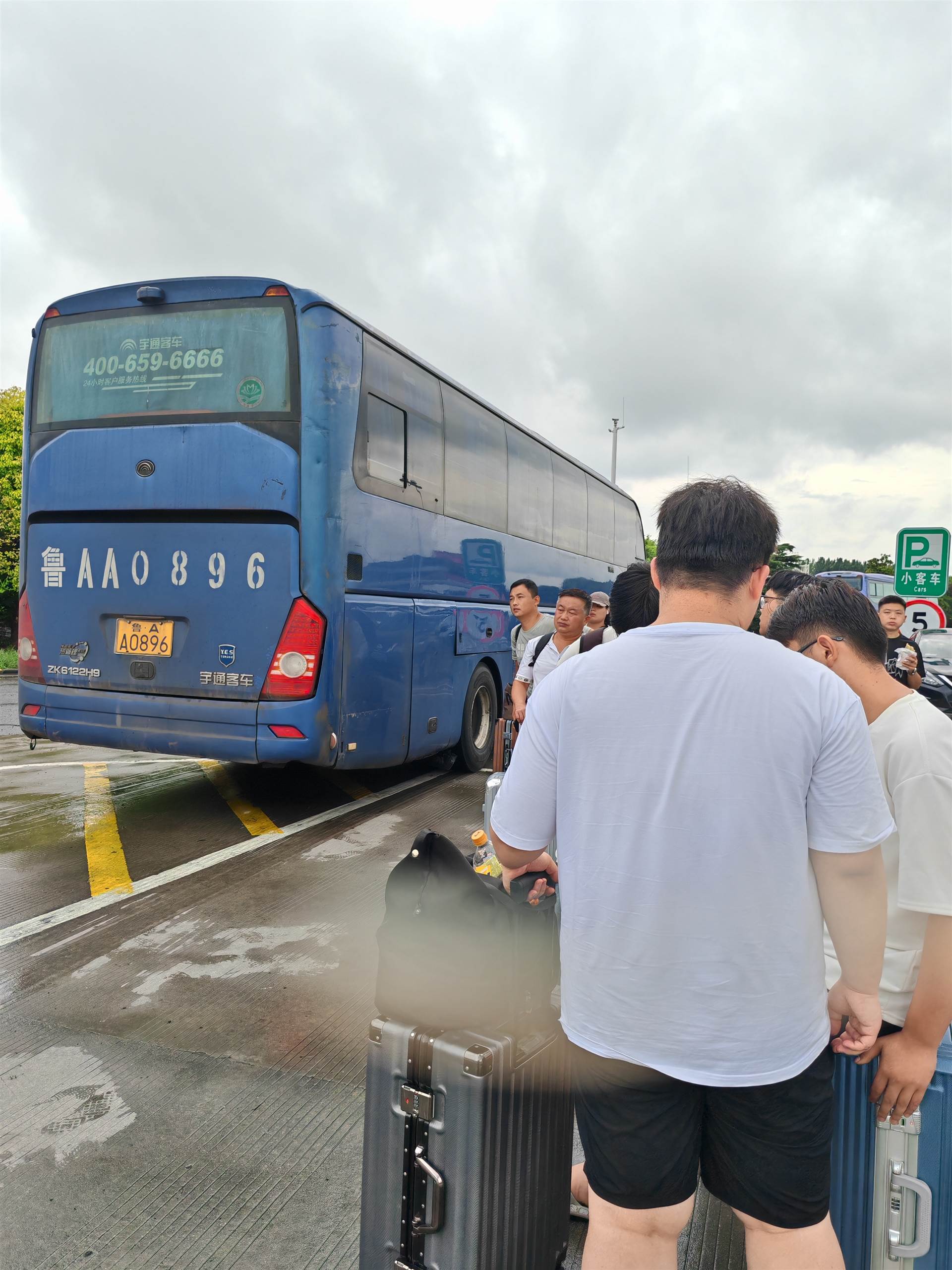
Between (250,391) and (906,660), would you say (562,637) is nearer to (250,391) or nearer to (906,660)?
(250,391)

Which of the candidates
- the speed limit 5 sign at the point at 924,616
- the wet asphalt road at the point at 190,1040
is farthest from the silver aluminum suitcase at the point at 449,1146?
the speed limit 5 sign at the point at 924,616

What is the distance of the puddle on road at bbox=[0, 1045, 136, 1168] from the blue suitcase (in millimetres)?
2161

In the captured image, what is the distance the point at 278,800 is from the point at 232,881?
247 cm

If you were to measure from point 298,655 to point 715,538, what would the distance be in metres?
4.88

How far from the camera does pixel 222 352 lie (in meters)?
6.31

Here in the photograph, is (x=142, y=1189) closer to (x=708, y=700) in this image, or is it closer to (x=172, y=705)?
(x=708, y=700)

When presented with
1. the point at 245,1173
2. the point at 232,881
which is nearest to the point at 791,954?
the point at 245,1173

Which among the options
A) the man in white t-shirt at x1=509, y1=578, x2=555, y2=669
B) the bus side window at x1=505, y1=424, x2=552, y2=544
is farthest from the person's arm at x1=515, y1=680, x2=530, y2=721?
the bus side window at x1=505, y1=424, x2=552, y2=544

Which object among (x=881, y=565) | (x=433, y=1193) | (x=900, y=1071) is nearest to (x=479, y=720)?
(x=433, y=1193)

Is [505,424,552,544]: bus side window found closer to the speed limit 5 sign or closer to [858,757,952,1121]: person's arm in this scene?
the speed limit 5 sign

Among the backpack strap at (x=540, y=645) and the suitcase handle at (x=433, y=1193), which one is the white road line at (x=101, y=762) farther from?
the suitcase handle at (x=433, y=1193)

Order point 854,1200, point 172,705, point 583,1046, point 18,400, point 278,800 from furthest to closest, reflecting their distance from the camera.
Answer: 1. point 18,400
2. point 278,800
3. point 172,705
4. point 854,1200
5. point 583,1046

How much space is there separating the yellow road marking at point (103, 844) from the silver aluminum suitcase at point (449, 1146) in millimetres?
3616

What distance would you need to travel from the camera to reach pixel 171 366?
639cm
